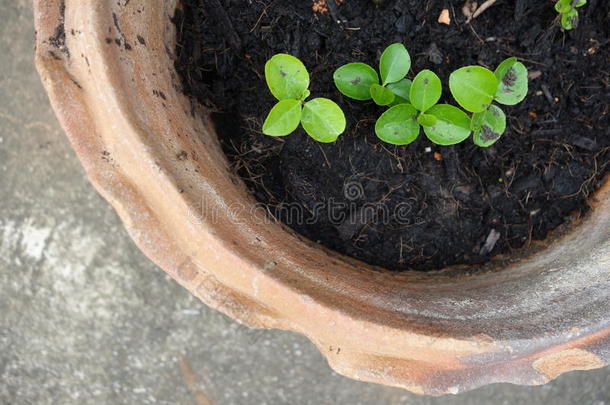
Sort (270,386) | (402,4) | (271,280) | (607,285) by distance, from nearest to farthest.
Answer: (271,280), (607,285), (402,4), (270,386)

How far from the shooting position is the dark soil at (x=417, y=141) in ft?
3.66

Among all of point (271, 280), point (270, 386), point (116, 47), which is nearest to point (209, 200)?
point (271, 280)

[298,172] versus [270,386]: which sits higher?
[298,172]

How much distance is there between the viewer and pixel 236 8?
1.10m

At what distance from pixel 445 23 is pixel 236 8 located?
1.57ft

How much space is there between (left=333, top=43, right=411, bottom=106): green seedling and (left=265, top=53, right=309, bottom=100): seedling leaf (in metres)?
0.09

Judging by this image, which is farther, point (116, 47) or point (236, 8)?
point (236, 8)

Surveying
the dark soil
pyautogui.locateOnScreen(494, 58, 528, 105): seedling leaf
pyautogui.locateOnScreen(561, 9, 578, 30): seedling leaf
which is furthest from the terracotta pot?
pyautogui.locateOnScreen(561, 9, 578, 30): seedling leaf

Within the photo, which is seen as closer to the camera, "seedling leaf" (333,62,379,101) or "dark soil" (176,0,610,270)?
"seedling leaf" (333,62,379,101)

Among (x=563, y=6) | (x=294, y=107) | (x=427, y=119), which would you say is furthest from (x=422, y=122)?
(x=563, y=6)

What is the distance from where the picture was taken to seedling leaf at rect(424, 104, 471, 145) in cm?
100

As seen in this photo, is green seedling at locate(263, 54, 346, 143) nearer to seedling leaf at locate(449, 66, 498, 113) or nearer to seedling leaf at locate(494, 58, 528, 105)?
seedling leaf at locate(449, 66, 498, 113)

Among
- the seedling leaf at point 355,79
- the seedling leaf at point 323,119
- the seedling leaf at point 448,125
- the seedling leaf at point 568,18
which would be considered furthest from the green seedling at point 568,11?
the seedling leaf at point 323,119

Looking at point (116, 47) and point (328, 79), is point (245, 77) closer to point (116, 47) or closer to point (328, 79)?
point (328, 79)
